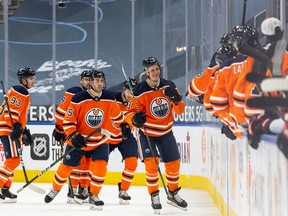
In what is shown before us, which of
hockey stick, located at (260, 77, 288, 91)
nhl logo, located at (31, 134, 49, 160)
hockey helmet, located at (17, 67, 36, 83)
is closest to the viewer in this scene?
hockey stick, located at (260, 77, 288, 91)

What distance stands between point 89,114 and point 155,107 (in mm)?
546

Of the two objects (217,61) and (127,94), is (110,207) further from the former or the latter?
(217,61)

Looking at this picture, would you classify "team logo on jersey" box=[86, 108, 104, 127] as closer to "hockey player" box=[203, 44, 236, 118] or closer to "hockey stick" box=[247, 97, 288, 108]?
"hockey player" box=[203, 44, 236, 118]

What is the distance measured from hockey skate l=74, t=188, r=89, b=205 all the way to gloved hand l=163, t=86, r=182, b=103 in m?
1.40

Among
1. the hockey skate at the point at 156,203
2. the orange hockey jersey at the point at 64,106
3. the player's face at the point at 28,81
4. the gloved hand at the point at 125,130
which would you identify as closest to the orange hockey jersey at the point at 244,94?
the hockey skate at the point at 156,203

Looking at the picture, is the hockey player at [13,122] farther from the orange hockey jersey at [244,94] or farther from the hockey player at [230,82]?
the orange hockey jersey at [244,94]

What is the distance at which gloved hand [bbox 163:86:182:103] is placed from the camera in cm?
551

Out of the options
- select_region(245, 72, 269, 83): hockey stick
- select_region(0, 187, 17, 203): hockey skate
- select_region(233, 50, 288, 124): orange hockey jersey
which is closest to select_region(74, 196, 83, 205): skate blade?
select_region(0, 187, 17, 203): hockey skate

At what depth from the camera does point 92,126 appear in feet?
19.5

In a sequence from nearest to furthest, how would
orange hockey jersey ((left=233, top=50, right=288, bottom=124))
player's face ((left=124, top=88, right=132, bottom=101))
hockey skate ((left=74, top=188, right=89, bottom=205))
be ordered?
orange hockey jersey ((left=233, top=50, right=288, bottom=124))
hockey skate ((left=74, top=188, right=89, bottom=205))
player's face ((left=124, top=88, right=132, bottom=101))

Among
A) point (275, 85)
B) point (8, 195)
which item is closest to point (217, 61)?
point (275, 85)

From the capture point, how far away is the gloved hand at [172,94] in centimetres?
551

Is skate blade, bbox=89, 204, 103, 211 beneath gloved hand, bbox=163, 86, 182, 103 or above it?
beneath

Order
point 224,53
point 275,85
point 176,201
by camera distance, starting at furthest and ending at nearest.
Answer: point 176,201, point 224,53, point 275,85
